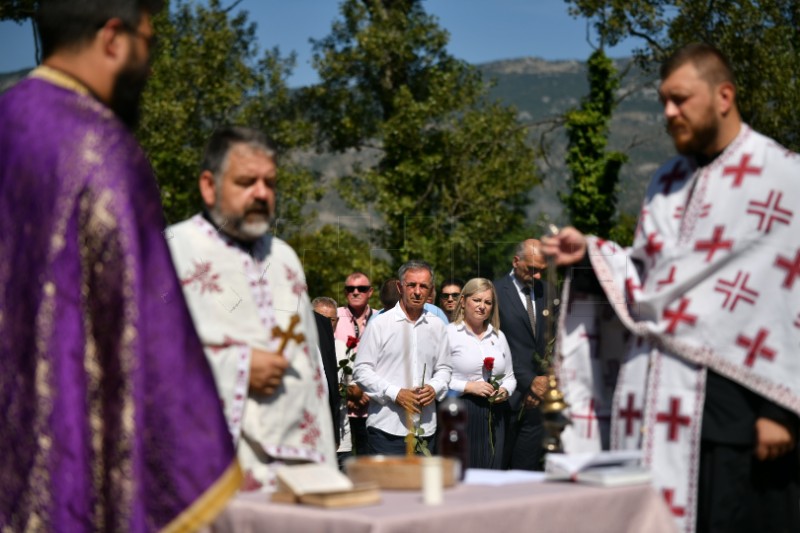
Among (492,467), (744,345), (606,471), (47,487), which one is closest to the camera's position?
(47,487)

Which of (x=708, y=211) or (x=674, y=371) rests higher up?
(x=708, y=211)

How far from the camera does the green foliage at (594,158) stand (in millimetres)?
31250

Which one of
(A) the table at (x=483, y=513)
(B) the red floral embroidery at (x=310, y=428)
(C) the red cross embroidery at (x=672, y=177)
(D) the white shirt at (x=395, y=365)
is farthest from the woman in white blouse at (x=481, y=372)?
(A) the table at (x=483, y=513)

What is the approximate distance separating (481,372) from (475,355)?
0.50ft

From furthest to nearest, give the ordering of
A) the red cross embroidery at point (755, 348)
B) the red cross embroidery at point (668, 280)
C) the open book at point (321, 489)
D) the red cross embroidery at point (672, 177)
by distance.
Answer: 1. the red cross embroidery at point (672, 177)
2. the red cross embroidery at point (668, 280)
3. the red cross embroidery at point (755, 348)
4. the open book at point (321, 489)

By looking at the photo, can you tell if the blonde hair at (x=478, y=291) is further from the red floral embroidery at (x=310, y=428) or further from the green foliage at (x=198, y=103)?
the green foliage at (x=198, y=103)

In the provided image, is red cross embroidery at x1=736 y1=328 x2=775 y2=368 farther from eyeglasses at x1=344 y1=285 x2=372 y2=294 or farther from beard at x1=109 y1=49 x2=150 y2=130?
eyeglasses at x1=344 y1=285 x2=372 y2=294

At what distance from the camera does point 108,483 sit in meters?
3.17

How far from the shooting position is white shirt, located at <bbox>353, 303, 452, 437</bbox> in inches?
367

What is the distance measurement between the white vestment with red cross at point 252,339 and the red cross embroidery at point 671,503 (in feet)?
4.06

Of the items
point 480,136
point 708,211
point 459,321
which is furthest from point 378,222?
point 708,211

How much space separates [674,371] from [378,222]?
27919 millimetres

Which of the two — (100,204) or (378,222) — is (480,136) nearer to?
(378,222)

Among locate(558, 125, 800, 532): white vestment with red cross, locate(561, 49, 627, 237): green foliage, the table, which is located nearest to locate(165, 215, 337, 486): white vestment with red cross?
the table
